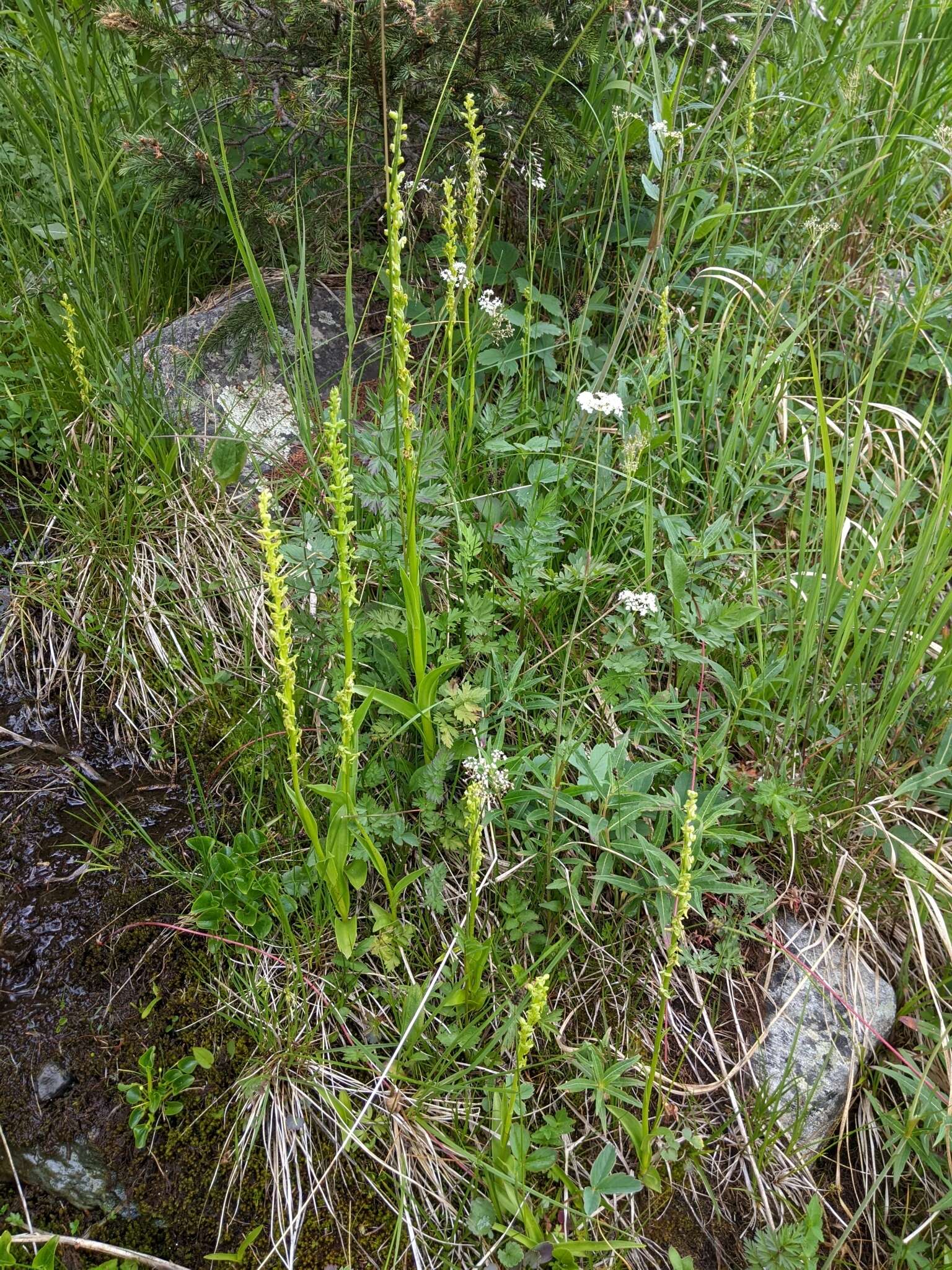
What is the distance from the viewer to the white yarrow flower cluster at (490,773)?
66.2 inches

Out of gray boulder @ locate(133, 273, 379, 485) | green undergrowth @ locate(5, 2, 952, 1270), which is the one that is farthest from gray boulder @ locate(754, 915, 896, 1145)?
gray boulder @ locate(133, 273, 379, 485)

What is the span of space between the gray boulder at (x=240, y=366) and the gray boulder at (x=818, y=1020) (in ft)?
6.22

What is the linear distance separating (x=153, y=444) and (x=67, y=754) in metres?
0.92

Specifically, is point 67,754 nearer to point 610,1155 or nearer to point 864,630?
point 610,1155

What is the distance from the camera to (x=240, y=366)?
9.07ft

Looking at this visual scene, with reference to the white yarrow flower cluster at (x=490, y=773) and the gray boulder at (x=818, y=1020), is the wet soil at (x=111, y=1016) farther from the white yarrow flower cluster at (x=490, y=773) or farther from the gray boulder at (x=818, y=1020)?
the gray boulder at (x=818, y=1020)

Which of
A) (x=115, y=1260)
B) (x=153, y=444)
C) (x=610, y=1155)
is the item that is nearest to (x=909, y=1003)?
(x=610, y=1155)

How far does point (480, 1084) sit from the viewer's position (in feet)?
5.47

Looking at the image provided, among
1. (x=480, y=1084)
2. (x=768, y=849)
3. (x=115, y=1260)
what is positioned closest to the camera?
(x=115, y=1260)

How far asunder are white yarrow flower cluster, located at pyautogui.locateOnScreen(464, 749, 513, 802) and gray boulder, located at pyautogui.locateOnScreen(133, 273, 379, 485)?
121 centimetres

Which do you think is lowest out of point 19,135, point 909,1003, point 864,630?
point 909,1003

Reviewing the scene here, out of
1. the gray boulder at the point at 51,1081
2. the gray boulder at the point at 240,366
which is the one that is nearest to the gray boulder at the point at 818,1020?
the gray boulder at the point at 51,1081

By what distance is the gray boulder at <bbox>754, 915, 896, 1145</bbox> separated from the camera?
1783mm

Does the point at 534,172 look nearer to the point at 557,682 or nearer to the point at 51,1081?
the point at 557,682
